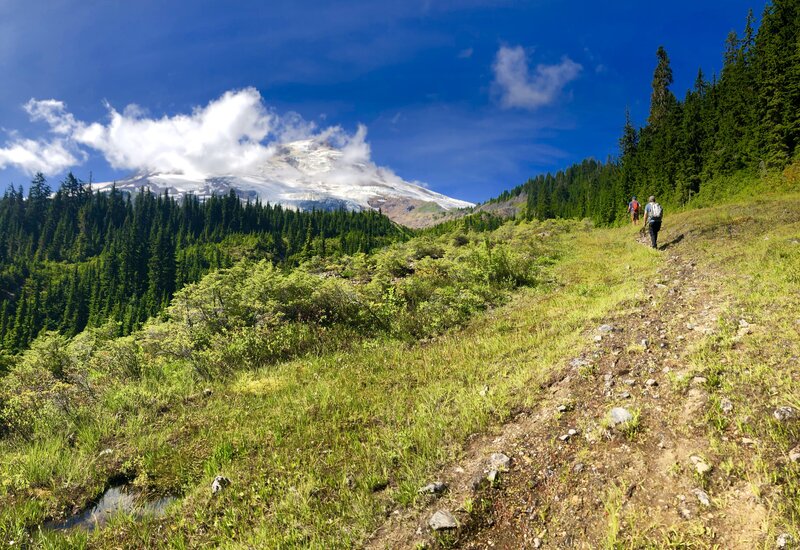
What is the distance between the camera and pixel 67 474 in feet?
18.1

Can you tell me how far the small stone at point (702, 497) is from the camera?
302cm

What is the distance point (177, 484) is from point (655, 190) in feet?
202

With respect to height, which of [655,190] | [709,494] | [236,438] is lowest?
[236,438]

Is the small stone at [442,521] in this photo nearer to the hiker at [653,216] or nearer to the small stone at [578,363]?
the small stone at [578,363]

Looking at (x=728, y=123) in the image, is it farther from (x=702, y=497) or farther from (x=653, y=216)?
(x=702, y=497)

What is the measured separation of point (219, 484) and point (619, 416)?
4988 millimetres

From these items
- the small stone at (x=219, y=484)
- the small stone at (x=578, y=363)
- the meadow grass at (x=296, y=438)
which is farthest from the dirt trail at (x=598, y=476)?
the small stone at (x=219, y=484)

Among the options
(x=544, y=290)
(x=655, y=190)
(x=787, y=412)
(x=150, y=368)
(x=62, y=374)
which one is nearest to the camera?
(x=787, y=412)

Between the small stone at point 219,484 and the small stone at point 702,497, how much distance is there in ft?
16.7

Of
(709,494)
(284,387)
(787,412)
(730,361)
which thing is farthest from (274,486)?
(730,361)

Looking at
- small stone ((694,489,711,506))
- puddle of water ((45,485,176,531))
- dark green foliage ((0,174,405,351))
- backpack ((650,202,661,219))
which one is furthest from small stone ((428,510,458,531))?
dark green foliage ((0,174,405,351))

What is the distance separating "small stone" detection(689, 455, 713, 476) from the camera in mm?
3270

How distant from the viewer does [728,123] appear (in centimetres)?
3950

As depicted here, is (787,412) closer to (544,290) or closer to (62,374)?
(544,290)
